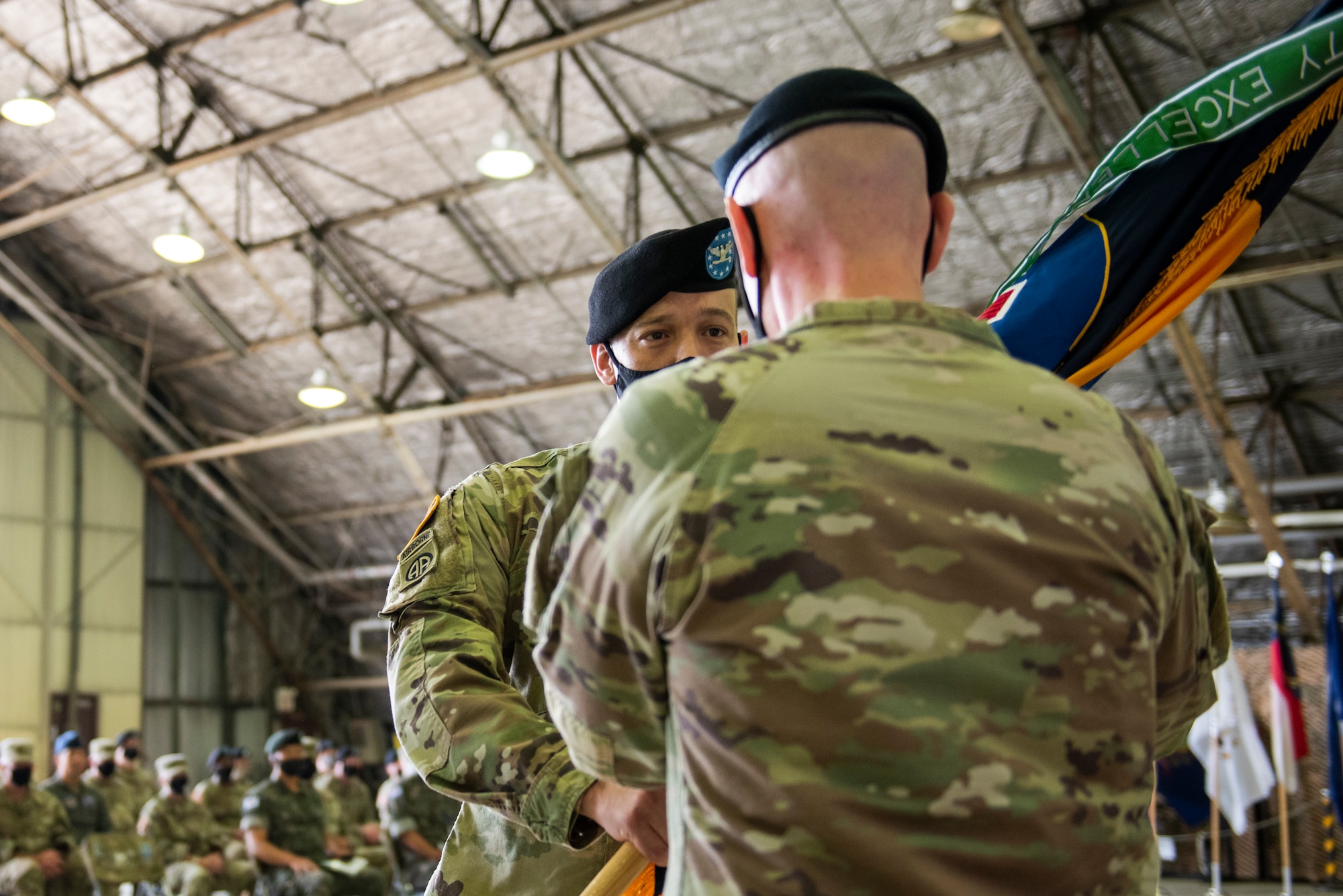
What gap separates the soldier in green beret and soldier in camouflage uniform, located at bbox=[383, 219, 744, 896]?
10.7 meters

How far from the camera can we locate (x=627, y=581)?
100 centimetres

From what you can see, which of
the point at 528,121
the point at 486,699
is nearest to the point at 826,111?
the point at 486,699

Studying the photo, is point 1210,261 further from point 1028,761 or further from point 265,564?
point 265,564

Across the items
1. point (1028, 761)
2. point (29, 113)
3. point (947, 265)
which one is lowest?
point (1028, 761)

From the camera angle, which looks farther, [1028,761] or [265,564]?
[265,564]

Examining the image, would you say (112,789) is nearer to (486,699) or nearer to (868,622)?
(486,699)

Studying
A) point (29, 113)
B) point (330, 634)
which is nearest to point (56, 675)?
point (330, 634)

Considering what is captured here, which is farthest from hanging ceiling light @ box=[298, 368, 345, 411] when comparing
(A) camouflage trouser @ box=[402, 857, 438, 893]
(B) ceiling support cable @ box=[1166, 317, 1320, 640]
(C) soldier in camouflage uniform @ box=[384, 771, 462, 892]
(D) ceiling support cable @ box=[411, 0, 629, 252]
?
(B) ceiling support cable @ box=[1166, 317, 1320, 640]

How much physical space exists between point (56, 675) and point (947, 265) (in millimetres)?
12338

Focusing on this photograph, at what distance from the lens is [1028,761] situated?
0.96m

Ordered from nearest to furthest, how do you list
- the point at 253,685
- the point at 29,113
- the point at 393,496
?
the point at 29,113 < the point at 393,496 < the point at 253,685

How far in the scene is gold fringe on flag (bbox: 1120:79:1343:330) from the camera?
1966 mm

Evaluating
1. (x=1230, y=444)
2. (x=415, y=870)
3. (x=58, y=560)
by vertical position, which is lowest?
(x=415, y=870)

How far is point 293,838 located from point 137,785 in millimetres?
2338
